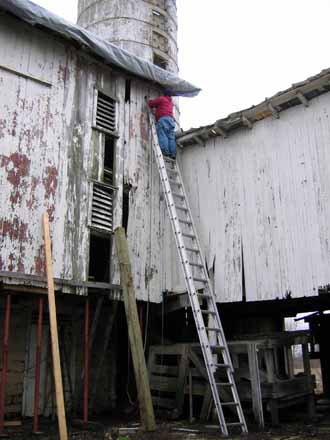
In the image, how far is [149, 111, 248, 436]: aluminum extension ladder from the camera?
7.66 m

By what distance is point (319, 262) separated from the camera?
878cm

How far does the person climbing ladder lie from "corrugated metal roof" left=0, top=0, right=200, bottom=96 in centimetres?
65

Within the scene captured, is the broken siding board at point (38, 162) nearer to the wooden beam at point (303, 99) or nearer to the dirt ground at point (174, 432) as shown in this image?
the dirt ground at point (174, 432)

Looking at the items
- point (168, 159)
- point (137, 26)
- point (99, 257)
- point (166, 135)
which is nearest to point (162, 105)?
point (166, 135)

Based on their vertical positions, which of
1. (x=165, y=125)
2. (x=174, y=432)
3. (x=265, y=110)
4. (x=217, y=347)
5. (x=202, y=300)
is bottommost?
(x=174, y=432)

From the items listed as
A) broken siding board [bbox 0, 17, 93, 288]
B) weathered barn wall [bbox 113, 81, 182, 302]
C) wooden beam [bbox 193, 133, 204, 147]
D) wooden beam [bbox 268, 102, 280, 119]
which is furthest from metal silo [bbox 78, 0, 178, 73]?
wooden beam [bbox 268, 102, 280, 119]

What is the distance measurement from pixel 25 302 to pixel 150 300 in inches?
109

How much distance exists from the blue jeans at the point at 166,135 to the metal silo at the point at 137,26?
4.86 metres

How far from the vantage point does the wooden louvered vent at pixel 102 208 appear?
979cm

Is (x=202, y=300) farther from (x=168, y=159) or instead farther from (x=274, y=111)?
(x=274, y=111)

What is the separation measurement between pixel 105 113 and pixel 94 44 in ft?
4.98

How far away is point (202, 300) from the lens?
35.7ft

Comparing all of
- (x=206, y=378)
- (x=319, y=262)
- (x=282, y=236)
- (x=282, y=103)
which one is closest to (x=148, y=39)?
(x=282, y=103)

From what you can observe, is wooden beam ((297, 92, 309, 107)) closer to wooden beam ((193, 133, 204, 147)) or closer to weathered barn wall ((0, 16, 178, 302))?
wooden beam ((193, 133, 204, 147))
